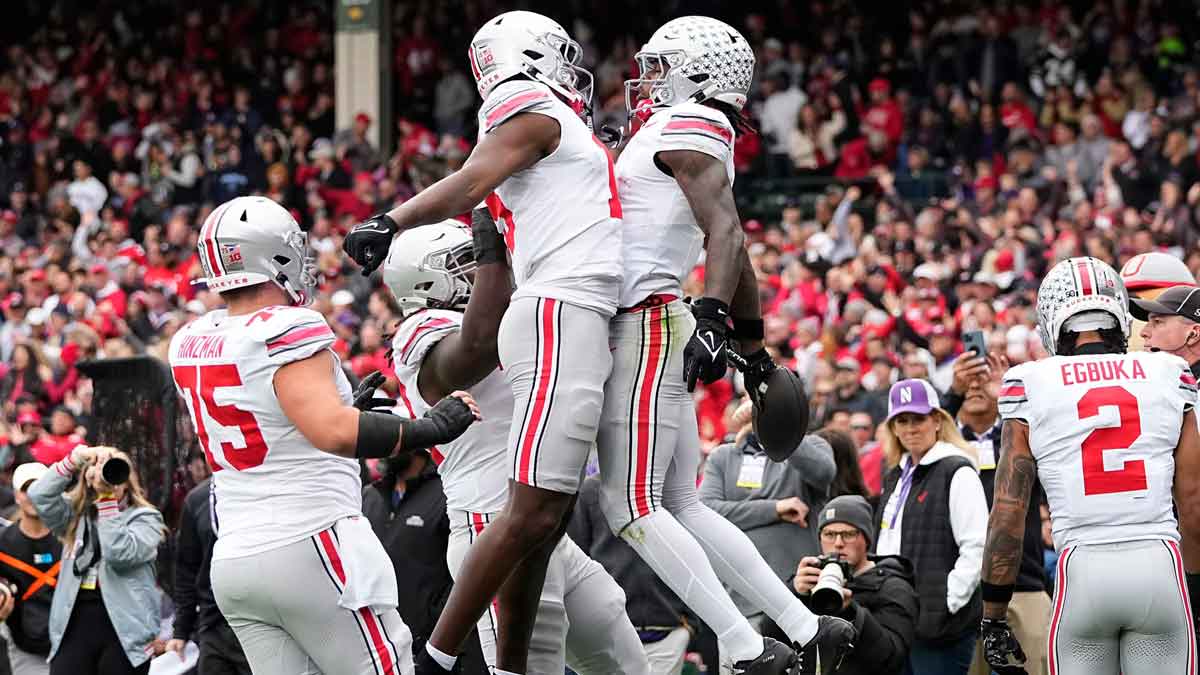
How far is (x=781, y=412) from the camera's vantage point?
18.9ft

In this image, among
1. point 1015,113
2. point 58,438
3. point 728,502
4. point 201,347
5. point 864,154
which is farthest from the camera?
point 864,154

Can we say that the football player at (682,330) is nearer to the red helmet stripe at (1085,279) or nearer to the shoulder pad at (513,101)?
the shoulder pad at (513,101)

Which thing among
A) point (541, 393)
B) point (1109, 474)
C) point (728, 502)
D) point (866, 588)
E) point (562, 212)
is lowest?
point (866, 588)

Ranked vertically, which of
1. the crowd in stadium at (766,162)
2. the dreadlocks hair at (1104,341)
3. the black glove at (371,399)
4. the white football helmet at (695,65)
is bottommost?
the black glove at (371,399)

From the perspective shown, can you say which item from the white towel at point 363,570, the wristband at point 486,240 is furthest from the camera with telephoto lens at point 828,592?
the white towel at point 363,570

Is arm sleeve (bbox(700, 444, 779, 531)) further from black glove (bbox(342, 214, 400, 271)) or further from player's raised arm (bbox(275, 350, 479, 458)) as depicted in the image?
black glove (bbox(342, 214, 400, 271))

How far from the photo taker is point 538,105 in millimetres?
5523

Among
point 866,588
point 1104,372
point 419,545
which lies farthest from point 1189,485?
point 419,545

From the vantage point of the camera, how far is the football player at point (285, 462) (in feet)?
17.1

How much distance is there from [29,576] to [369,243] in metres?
4.61

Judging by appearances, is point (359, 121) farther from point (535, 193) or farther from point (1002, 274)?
point (535, 193)

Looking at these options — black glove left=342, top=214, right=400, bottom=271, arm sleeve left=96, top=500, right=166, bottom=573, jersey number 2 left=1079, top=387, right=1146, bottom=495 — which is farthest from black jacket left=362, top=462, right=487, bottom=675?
jersey number 2 left=1079, top=387, right=1146, bottom=495

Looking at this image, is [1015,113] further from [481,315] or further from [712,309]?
[712,309]

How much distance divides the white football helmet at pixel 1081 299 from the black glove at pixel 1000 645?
2.87 ft
